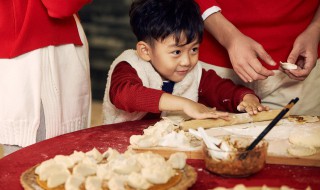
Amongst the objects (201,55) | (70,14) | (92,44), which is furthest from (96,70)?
(70,14)

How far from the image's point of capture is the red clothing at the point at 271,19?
2.50m

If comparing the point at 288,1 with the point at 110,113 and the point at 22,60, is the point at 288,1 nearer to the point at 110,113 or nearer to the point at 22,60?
the point at 110,113

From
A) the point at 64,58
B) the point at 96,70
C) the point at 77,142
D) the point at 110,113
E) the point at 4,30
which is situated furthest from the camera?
the point at 96,70

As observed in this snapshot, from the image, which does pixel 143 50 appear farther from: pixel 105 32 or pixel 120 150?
pixel 105 32

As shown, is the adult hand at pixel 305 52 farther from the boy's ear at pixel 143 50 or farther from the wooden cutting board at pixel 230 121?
the boy's ear at pixel 143 50

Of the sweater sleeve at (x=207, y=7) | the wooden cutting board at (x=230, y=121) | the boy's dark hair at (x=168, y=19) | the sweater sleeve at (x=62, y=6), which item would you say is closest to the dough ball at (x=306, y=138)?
the wooden cutting board at (x=230, y=121)

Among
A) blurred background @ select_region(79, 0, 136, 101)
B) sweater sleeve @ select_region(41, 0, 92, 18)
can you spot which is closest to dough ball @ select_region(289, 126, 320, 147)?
sweater sleeve @ select_region(41, 0, 92, 18)

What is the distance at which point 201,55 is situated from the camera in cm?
267

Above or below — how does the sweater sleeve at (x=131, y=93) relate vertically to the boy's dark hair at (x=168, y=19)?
below

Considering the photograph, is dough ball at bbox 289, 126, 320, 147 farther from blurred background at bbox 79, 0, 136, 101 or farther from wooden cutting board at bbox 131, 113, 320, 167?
blurred background at bbox 79, 0, 136, 101

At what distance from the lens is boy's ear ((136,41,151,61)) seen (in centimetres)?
244

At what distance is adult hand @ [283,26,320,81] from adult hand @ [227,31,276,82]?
14cm

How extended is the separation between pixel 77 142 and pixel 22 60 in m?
0.49

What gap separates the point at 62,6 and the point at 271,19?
3.08 feet
